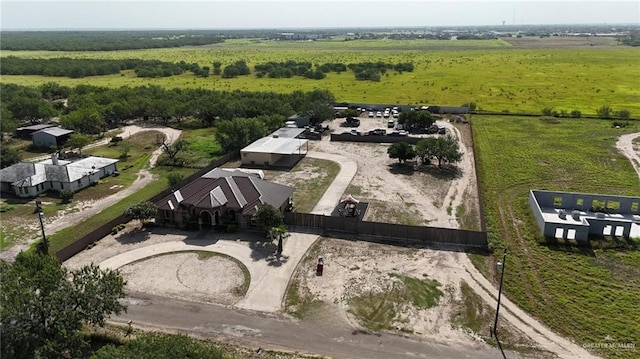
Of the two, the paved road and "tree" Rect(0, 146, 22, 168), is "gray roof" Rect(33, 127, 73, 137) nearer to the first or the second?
"tree" Rect(0, 146, 22, 168)

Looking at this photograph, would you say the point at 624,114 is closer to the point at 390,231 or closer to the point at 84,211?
the point at 390,231

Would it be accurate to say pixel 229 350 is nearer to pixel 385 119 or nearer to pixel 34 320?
pixel 34 320

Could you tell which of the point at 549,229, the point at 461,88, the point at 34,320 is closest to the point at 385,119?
the point at 461,88

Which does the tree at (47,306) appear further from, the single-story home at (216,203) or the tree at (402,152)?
the tree at (402,152)

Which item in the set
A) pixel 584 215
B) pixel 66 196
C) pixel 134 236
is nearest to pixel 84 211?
pixel 66 196

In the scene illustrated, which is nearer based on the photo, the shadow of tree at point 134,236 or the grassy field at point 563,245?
the grassy field at point 563,245

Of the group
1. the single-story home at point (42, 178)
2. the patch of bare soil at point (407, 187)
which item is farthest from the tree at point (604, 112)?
the single-story home at point (42, 178)
